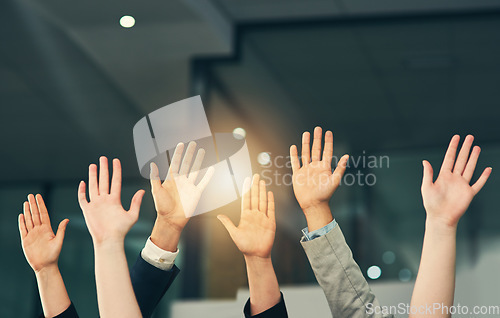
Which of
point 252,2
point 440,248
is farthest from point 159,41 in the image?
point 440,248

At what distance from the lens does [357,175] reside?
250cm

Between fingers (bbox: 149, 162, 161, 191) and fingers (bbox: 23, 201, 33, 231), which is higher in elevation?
fingers (bbox: 149, 162, 161, 191)

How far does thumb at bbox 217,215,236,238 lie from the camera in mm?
2186

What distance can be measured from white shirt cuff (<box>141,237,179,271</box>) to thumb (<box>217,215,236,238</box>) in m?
0.19

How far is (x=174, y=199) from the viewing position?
2.15 meters

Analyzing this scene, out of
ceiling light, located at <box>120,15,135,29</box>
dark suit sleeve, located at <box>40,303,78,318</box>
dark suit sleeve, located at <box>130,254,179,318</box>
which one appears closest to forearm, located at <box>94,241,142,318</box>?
dark suit sleeve, located at <box>130,254,179,318</box>

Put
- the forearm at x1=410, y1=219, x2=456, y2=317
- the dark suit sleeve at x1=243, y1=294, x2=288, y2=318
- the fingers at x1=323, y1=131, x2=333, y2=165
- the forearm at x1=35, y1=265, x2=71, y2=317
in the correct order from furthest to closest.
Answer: the forearm at x1=35, y1=265, x2=71, y2=317 → the fingers at x1=323, y1=131, x2=333, y2=165 → the dark suit sleeve at x1=243, y1=294, x2=288, y2=318 → the forearm at x1=410, y1=219, x2=456, y2=317

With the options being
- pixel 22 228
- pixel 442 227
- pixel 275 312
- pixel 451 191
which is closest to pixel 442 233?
pixel 442 227

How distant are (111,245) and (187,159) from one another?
1.39ft

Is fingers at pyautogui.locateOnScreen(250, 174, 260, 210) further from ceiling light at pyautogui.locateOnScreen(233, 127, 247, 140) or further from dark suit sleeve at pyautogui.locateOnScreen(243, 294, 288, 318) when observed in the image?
dark suit sleeve at pyautogui.locateOnScreen(243, 294, 288, 318)

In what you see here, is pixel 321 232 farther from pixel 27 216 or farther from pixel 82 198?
pixel 27 216

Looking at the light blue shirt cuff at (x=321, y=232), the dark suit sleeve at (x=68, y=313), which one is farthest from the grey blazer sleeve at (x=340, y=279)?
the dark suit sleeve at (x=68, y=313)

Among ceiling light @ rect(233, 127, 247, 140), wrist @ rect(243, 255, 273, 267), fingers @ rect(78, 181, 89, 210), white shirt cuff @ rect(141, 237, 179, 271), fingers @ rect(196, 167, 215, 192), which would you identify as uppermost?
ceiling light @ rect(233, 127, 247, 140)

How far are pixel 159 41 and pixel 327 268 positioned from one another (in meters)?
1.32
